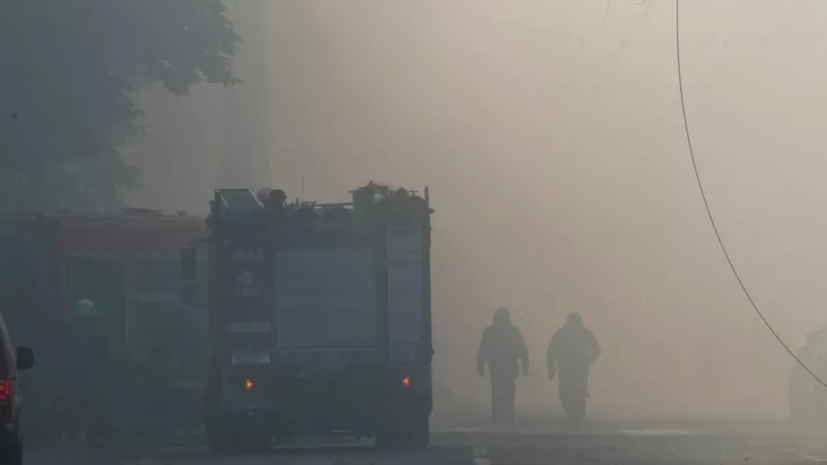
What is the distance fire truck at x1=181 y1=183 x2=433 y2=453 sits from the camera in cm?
2111

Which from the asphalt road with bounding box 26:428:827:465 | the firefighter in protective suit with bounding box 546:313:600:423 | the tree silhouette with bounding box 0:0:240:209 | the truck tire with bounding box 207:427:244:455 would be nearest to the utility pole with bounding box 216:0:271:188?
the tree silhouette with bounding box 0:0:240:209

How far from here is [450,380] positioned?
48.8m

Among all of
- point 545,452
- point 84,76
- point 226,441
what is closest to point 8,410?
point 226,441

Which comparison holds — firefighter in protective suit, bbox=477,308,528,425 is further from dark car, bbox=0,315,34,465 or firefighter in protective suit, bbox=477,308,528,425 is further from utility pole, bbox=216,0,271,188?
utility pole, bbox=216,0,271,188

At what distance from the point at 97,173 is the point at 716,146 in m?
15.6

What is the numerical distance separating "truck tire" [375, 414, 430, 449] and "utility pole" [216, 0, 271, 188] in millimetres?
32359

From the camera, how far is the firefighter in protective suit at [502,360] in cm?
2916

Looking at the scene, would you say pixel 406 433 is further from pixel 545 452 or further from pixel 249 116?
pixel 249 116

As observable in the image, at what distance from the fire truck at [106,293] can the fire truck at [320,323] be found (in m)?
4.71

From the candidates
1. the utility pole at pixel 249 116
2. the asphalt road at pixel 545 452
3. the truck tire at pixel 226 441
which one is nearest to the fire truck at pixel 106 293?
the asphalt road at pixel 545 452

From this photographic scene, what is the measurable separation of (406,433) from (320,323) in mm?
1611

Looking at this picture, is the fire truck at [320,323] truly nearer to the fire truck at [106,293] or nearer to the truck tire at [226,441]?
the truck tire at [226,441]

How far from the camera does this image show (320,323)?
21.2 m

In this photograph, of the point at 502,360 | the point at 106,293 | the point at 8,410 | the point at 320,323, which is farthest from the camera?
the point at 502,360
